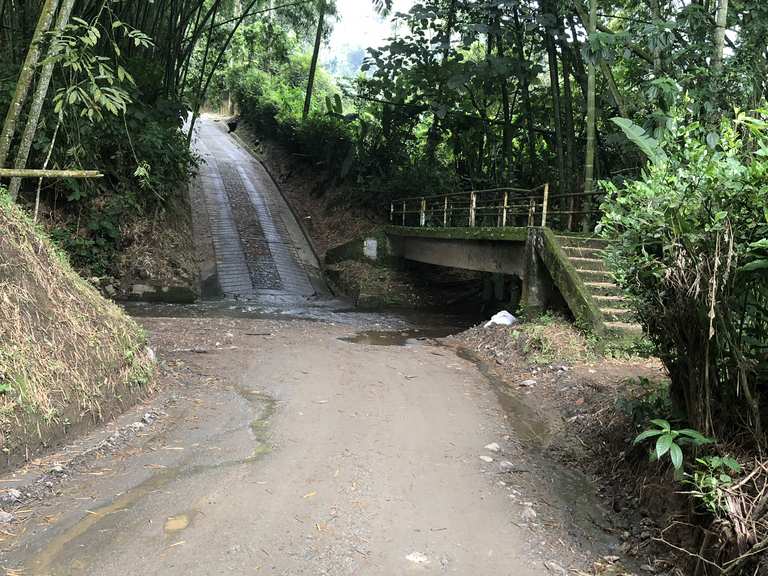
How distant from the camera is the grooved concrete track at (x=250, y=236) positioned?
1642 cm

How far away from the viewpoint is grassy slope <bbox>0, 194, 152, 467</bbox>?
3.95 metres

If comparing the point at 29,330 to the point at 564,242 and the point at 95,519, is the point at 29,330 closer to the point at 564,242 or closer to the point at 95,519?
the point at 95,519

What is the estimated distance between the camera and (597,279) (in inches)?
380

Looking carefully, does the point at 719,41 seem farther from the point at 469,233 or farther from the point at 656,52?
the point at 469,233

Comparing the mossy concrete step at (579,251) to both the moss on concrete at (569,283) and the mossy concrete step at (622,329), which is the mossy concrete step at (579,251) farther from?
the mossy concrete step at (622,329)

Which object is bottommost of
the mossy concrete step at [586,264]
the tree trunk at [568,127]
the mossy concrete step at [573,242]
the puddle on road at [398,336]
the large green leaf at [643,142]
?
the puddle on road at [398,336]

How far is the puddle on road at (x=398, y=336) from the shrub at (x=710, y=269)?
6.66m

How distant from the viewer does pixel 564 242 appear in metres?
10.4

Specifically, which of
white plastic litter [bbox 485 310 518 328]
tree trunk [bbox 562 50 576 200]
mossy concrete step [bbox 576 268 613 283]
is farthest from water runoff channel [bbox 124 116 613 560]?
tree trunk [bbox 562 50 576 200]

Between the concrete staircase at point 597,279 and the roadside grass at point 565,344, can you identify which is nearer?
the roadside grass at point 565,344

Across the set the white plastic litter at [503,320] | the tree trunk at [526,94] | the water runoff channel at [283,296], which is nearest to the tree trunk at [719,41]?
the tree trunk at [526,94]

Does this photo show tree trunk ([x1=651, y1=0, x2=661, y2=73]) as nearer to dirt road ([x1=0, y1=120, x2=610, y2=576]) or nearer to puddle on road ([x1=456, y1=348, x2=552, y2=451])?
puddle on road ([x1=456, y1=348, x2=552, y2=451])

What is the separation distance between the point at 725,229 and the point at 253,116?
31183mm

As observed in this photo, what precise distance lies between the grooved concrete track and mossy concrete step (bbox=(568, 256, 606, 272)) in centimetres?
848
